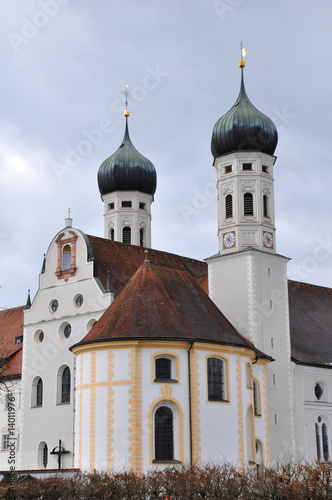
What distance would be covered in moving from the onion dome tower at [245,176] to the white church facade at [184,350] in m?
0.08

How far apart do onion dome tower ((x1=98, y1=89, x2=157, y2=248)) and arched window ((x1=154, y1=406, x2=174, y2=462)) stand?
87.4ft

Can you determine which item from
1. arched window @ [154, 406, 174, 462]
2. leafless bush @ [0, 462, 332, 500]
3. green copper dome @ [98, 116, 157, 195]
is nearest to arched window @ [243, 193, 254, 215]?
arched window @ [154, 406, 174, 462]

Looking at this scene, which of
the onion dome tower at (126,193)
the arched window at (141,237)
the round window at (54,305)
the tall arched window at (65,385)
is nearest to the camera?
the tall arched window at (65,385)

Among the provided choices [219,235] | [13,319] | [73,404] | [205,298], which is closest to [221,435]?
[205,298]

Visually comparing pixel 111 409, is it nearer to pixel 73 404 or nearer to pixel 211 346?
pixel 211 346

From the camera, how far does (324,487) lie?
20.5 meters

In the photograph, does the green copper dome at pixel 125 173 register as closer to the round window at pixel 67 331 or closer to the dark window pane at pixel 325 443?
the round window at pixel 67 331

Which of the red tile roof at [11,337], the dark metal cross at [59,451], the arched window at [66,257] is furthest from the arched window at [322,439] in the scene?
the red tile roof at [11,337]

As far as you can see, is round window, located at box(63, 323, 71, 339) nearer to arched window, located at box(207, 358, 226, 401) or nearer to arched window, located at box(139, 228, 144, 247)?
arched window, located at box(207, 358, 226, 401)

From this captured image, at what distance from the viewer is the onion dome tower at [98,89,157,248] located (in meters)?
61.9

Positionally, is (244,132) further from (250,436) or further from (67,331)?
(250,436)

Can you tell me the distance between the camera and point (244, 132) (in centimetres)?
4788

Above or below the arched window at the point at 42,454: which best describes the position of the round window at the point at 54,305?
above

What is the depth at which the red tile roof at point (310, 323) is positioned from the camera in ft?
158
